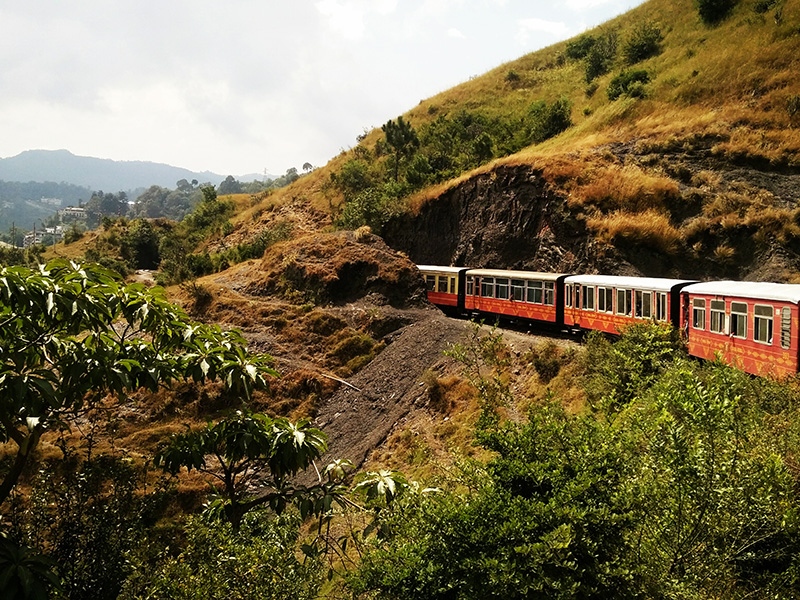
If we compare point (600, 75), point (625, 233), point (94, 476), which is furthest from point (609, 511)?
point (600, 75)

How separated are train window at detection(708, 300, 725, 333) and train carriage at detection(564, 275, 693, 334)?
5.39 feet

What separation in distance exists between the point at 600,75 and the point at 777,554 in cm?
5368

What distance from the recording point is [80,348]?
378cm

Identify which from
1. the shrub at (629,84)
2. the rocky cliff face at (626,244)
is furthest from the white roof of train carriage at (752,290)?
the shrub at (629,84)

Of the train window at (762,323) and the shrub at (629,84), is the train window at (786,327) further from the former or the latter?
the shrub at (629,84)

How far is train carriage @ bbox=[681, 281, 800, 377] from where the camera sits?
40.5 feet

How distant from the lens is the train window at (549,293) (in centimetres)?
2287

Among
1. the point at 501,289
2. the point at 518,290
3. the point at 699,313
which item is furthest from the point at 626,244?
the point at 699,313

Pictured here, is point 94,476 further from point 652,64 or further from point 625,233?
point 652,64

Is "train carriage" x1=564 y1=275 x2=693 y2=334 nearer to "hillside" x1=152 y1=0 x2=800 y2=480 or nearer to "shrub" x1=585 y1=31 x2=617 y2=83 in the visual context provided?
"hillside" x1=152 y1=0 x2=800 y2=480

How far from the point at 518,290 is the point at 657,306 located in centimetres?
733

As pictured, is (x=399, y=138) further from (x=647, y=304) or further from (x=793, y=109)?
(x=647, y=304)

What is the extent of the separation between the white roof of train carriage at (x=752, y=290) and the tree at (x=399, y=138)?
34855 millimetres

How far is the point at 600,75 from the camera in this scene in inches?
2041
